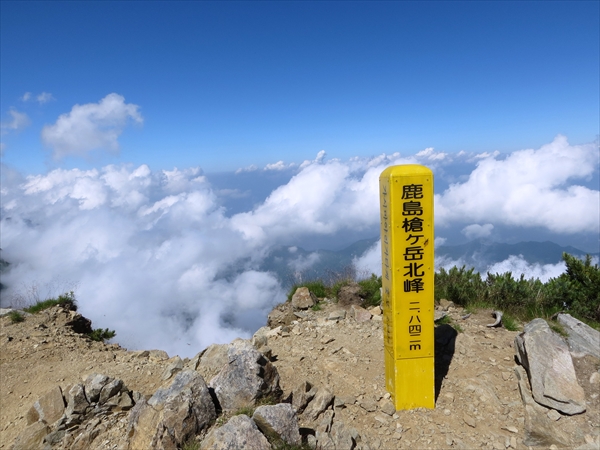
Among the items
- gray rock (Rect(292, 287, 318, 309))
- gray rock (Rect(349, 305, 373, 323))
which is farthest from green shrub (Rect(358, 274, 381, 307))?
gray rock (Rect(292, 287, 318, 309))

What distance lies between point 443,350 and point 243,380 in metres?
4.02

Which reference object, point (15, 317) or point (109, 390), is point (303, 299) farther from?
point (15, 317)

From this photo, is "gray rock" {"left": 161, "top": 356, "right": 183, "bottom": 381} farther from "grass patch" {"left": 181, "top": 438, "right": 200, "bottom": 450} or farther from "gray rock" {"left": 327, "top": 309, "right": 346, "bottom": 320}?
"gray rock" {"left": 327, "top": 309, "right": 346, "bottom": 320}

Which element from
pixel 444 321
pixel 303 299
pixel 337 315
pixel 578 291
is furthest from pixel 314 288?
pixel 578 291

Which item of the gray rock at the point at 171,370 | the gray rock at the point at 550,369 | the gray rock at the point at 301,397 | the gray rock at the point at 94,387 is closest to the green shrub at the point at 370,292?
the gray rock at the point at 550,369

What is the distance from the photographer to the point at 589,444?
471 cm

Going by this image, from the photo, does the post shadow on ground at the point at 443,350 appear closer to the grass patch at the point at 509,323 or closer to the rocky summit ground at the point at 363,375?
the rocky summit ground at the point at 363,375

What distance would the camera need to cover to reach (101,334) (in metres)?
10.3

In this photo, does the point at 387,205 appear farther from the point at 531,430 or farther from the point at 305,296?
the point at 305,296

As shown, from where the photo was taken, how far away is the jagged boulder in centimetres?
478

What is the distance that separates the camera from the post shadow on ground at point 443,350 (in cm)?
605

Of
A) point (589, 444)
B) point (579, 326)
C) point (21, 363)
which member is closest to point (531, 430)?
point (589, 444)

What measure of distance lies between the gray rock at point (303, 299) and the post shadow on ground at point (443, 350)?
3603 millimetres

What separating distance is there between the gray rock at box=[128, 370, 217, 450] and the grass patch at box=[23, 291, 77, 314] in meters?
7.87
